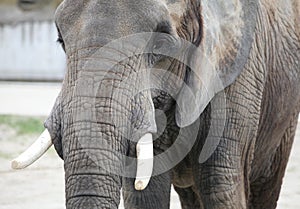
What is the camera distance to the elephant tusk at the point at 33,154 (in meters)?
3.45

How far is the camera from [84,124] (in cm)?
335

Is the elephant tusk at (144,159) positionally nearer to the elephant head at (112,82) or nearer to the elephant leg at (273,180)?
the elephant head at (112,82)

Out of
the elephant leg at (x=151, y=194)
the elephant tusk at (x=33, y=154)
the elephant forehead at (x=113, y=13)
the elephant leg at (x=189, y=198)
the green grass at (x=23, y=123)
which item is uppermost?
the elephant forehead at (x=113, y=13)

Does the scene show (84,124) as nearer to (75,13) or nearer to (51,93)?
(75,13)

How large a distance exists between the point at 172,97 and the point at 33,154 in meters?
0.58

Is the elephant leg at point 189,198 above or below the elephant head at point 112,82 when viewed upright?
below

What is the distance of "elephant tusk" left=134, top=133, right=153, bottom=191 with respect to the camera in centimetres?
338

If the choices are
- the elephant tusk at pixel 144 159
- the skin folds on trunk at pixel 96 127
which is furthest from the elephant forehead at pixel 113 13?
the elephant tusk at pixel 144 159

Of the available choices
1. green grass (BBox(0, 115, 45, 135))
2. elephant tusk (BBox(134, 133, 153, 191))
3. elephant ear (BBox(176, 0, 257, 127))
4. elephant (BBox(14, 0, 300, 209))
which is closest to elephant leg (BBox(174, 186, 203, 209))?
elephant (BBox(14, 0, 300, 209))

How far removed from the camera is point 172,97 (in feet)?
12.4

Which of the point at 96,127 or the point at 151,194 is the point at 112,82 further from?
the point at 151,194

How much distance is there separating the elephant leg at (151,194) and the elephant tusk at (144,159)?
84 centimetres

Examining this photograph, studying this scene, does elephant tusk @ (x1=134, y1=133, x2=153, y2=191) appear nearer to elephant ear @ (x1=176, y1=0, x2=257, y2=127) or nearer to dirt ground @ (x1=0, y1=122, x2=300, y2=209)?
elephant ear @ (x1=176, y1=0, x2=257, y2=127)

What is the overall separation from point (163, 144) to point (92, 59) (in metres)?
0.74
